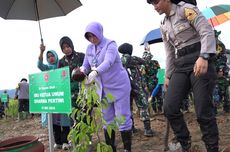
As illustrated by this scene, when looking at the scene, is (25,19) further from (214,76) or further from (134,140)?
(214,76)

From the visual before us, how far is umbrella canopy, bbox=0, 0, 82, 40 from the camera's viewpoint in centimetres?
441

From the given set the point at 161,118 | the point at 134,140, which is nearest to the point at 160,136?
the point at 134,140

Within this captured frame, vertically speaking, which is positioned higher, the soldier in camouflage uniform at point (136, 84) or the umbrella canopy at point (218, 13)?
the umbrella canopy at point (218, 13)

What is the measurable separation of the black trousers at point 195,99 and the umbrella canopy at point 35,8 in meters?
2.30

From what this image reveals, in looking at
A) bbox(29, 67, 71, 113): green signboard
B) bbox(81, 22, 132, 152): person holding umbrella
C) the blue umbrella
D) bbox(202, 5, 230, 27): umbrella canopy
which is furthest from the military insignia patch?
the blue umbrella

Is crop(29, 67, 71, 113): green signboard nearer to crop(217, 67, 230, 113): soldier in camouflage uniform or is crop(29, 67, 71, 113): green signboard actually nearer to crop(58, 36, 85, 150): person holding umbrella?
crop(58, 36, 85, 150): person holding umbrella

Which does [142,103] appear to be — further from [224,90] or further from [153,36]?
[153,36]

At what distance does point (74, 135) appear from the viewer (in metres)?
2.40

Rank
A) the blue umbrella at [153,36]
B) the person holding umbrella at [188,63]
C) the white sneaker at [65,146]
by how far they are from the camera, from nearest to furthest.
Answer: the person holding umbrella at [188,63]
the white sneaker at [65,146]
the blue umbrella at [153,36]

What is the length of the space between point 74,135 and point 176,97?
975 millimetres

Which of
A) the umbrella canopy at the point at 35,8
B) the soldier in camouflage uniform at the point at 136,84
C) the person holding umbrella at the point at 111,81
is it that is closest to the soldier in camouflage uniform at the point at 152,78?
the soldier in camouflage uniform at the point at 136,84

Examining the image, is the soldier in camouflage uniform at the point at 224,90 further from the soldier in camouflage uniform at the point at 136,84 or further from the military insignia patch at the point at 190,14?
the military insignia patch at the point at 190,14

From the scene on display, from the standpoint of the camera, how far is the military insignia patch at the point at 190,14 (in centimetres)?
262

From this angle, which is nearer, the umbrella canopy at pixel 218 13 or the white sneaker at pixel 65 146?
the white sneaker at pixel 65 146
